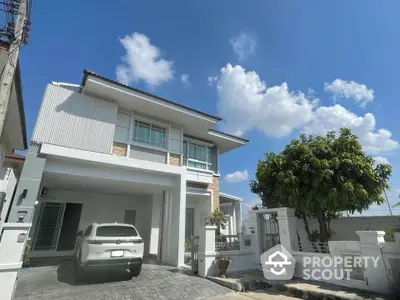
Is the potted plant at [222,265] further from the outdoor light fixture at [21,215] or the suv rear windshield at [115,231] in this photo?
the outdoor light fixture at [21,215]

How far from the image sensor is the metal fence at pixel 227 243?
8781mm

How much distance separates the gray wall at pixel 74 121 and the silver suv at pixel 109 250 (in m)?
3.01

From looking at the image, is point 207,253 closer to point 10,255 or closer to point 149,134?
point 10,255

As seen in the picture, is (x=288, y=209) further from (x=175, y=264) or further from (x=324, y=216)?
(x=175, y=264)

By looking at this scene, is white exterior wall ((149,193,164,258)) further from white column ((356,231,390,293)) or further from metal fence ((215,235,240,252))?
white column ((356,231,390,293))

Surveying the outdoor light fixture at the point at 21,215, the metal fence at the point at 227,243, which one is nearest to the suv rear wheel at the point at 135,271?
the metal fence at the point at 227,243

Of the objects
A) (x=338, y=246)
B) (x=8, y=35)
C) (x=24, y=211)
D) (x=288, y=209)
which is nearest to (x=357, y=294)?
(x=338, y=246)

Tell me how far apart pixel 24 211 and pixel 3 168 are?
5.22 m

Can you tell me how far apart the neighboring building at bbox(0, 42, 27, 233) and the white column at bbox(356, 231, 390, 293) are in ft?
31.2

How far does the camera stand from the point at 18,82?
22.3ft

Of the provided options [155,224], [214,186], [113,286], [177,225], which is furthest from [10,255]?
[214,186]

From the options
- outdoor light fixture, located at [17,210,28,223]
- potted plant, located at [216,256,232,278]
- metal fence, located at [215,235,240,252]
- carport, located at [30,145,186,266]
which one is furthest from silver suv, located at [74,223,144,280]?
metal fence, located at [215,235,240,252]

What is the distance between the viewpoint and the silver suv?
20.4ft

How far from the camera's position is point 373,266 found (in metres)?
6.05
